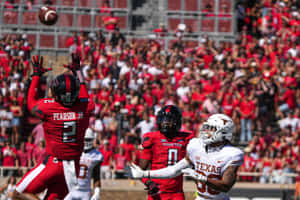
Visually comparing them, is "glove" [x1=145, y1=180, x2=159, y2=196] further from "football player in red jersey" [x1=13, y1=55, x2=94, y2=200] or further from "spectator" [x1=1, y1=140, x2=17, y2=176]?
"spectator" [x1=1, y1=140, x2=17, y2=176]

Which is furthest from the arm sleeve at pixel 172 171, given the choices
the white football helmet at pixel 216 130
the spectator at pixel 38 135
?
the spectator at pixel 38 135

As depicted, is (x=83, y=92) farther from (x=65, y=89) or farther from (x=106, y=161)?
(x=106, y=161)

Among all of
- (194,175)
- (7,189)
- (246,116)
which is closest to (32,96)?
(194,175)

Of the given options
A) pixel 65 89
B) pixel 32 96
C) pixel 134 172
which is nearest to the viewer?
pixel 134 172

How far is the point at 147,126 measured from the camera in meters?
13.2

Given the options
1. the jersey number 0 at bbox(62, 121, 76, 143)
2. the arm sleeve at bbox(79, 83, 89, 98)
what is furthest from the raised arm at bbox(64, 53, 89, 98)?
the jersey number 0 at bbox(62, 121, 76, 143)

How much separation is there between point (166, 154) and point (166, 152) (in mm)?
25

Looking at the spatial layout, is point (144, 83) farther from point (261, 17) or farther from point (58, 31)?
point (261, 17)

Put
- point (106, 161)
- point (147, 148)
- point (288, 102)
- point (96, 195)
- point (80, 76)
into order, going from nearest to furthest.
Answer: point (147, 148) < point (80, 76) < point (96, 195) < point (106, 161) < point (288, 102)

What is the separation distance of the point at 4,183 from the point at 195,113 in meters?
5.25

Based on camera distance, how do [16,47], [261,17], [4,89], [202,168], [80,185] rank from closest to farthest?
1. [202,168]
2. [80,185]
3. [4,89]
4. [16,47]
5. [261,17]

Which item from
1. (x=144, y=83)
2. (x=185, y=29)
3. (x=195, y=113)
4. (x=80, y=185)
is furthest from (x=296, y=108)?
(x=80, y=185)

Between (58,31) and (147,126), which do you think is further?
(58,31)

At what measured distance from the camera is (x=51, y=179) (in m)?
5.78
